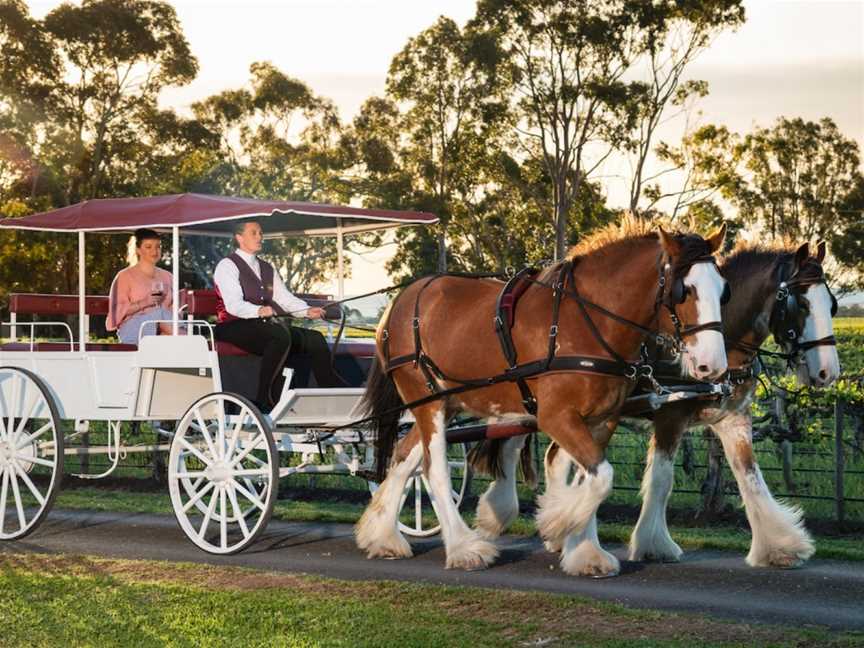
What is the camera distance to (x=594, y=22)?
37125mm

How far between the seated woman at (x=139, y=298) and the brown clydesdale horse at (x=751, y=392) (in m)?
3.68

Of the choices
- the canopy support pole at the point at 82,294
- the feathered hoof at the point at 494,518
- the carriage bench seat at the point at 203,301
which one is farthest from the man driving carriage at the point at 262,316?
the feathered hoof at the point at 494,518

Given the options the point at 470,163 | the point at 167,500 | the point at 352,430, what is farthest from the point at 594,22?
the point at 352,430

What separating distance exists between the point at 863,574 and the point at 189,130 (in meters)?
36.0

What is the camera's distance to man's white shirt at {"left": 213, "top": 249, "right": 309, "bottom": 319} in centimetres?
1016

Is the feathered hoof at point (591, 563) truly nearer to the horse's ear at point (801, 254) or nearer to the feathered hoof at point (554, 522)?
the feathered hoof at point (554, 522)

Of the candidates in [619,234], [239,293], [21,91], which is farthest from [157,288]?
[21,91]

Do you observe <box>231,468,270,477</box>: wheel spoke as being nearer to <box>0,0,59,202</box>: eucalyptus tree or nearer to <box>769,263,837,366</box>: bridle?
<box>769,263,837,366</box>: bridle

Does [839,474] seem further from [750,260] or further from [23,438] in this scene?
[23,438]

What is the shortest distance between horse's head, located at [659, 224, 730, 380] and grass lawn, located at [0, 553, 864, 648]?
4.75 feet

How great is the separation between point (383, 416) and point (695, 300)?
103 inches

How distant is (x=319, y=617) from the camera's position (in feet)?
24.3

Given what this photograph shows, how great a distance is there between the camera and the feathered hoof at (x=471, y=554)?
356 inches

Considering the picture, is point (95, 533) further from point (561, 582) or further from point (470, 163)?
point (470, 163)
